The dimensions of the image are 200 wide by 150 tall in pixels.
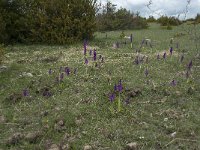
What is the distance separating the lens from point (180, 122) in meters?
4.79

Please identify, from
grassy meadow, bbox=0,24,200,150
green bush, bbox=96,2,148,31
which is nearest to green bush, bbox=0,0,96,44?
grassy meadow, bbox=0,24,200,150

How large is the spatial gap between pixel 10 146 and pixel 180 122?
7.31 ft

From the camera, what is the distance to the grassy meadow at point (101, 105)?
449cm

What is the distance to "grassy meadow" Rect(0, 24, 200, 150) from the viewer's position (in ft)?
14.7

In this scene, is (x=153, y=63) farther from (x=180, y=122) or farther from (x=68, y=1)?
(x=68, y=1)

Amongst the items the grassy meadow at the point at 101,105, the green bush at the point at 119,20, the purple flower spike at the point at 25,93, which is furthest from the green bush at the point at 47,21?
the green bush at the point at 119,20

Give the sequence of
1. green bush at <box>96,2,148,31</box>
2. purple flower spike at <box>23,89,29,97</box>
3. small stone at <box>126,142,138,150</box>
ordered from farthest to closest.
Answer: green bush at <box>96,2,148,31</box> < purple flower spike at <box>23,89,29,97</box> < small stone at <box>126,142,138,150</box>

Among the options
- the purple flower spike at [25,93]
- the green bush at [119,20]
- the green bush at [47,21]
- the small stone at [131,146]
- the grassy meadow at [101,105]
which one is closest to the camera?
the small stone at [131,146]

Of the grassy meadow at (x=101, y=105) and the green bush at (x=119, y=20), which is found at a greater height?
the green bush at (x=119, y=20)

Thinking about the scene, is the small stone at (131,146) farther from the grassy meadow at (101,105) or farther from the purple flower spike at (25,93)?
the purple flower spike at (25,93)

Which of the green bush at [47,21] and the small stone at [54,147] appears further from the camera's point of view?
the green bush at [47,21]

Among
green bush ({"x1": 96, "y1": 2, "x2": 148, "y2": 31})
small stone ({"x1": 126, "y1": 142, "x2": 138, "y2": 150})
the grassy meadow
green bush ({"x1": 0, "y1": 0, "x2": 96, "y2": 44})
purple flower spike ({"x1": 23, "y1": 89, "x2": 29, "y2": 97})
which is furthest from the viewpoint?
green bush ({"x1": 96, "y1": 2, "x2": 148, "y2": 31})

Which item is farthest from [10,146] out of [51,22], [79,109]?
[51,22]

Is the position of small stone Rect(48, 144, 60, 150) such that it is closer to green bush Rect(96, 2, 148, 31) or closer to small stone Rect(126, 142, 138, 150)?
small stone Rect(126, 142, 138, 150)
